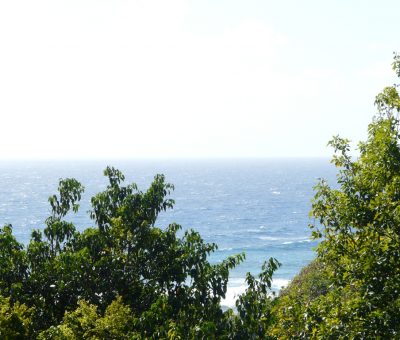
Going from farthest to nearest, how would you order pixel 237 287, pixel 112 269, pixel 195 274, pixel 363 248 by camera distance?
pixel 237 287
pixel 112 269
pixel 195 274
pixel 363 248

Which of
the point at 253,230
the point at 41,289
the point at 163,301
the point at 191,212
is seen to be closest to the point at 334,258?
the point at 163,301

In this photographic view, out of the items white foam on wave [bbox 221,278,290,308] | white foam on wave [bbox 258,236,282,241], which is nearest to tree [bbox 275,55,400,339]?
white foam on wave [bbox 221,278,290,308]

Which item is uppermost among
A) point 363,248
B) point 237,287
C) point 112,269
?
point 363,248

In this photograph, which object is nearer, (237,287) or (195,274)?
(195,274)

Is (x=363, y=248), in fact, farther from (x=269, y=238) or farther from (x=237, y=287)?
(x=269, y=238)

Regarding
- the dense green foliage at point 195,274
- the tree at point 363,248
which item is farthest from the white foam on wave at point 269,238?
the tree at point 363,248

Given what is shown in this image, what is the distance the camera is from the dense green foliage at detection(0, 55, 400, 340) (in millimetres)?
12469

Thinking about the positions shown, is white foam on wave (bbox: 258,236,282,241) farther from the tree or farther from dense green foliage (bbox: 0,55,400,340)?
the tree

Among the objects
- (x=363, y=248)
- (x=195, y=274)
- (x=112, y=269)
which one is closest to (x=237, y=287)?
(x=112, y=269)

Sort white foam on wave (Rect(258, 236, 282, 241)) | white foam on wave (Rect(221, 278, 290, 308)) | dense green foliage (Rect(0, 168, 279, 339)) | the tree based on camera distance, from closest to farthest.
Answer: the tree, dense green foliage (Rect(0, 168, 279, 339)), white foam on wave (Rect(221, 278, 290, 308)), white foam on wave (Rect(258, 236, 282, 241))

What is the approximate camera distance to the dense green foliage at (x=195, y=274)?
12469 mm

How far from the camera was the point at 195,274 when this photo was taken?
16953 mm

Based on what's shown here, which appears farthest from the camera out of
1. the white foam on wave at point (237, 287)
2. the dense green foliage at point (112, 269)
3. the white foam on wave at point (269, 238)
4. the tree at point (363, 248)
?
the white foam on wave at point (269, 238)

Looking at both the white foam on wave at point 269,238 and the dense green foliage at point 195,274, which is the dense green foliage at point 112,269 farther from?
the white foam on wave at point 269,238
